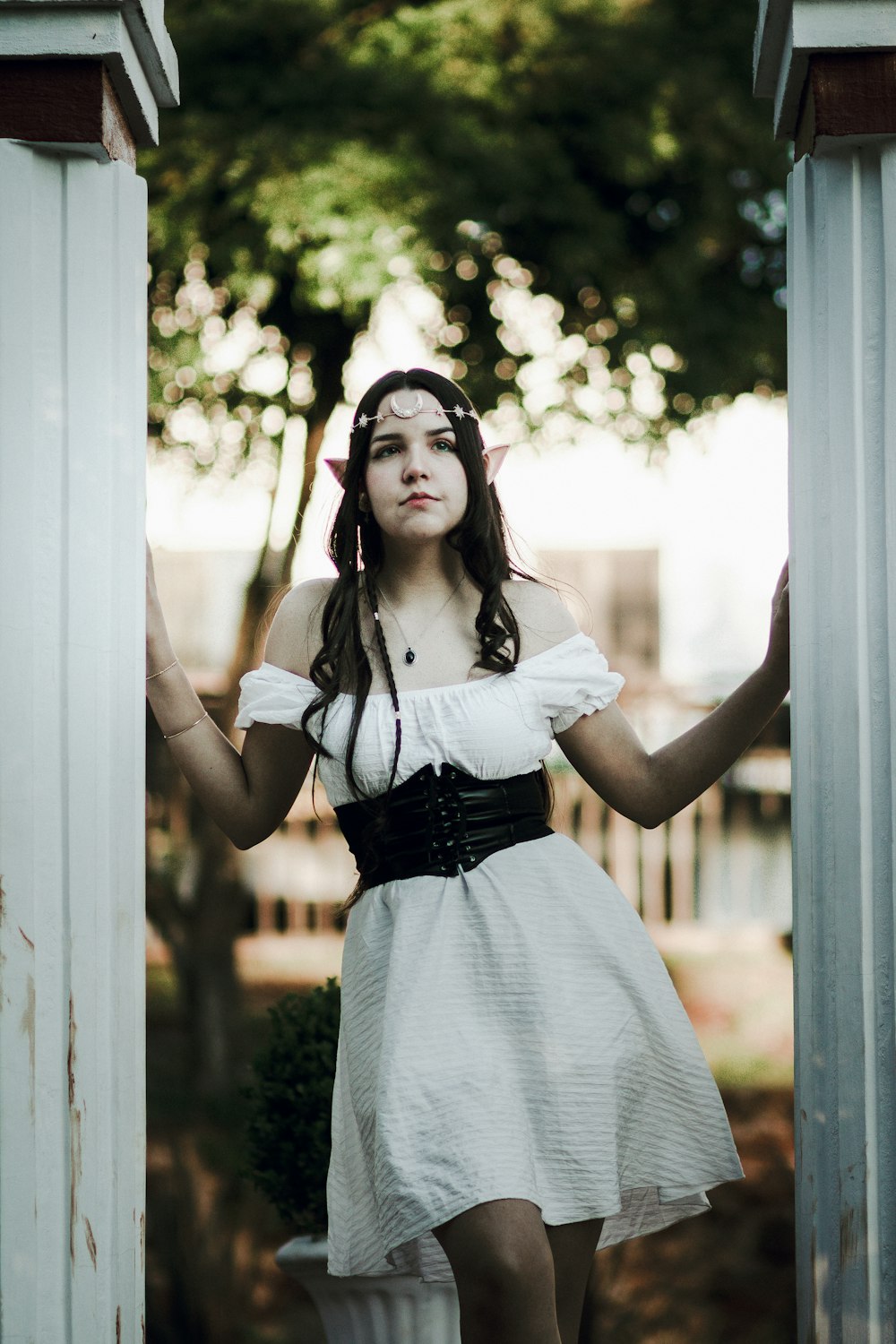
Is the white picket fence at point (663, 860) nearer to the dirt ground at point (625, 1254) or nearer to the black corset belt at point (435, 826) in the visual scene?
the dirt ground at point (625, 1254)

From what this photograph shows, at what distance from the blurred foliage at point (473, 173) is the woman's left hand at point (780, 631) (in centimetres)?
275

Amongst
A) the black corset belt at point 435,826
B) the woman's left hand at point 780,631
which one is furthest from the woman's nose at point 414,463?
the woman's left hand at point 780,631

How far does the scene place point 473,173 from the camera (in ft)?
15.5

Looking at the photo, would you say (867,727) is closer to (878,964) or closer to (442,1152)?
(878,964)

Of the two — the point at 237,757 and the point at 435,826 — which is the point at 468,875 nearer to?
the point at 435,826

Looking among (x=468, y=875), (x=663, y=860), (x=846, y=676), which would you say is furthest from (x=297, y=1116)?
(x=663, y=860)

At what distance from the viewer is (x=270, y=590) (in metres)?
6.41

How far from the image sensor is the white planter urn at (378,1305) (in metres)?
2.97

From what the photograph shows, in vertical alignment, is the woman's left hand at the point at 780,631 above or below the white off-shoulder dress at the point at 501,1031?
above

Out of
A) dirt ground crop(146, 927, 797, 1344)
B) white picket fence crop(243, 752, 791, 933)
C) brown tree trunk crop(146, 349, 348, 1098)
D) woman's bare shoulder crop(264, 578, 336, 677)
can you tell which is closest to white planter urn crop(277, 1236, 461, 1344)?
woman's bare shoulder crop(264, 578, 336, 677)

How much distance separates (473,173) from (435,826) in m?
3.21

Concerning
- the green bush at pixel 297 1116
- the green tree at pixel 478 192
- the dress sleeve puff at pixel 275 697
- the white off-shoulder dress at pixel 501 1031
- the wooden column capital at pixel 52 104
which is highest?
the green tree at pixel 478 192

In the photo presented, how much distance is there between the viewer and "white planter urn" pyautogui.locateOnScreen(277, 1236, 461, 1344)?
9.76ft

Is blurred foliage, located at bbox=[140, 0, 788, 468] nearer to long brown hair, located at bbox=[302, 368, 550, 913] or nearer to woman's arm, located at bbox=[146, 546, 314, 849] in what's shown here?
long brown hair, located at bbox=[302, 368, 550, 913]
